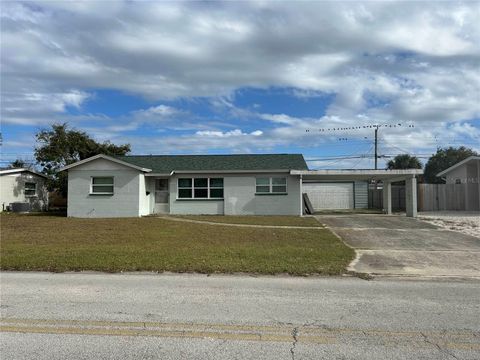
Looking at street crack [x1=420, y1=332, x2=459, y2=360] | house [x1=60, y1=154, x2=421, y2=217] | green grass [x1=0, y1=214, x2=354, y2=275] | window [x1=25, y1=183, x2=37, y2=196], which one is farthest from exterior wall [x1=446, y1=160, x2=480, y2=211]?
window [x1=25, y1=183, x2=37, y2=196]

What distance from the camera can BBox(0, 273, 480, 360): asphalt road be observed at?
191 inches

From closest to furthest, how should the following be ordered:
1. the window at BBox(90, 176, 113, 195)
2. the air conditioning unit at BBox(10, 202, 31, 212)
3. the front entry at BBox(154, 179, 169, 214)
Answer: the window at BBox(90, 176, 113, 195) < the front entry at BBox(154, 179, 169, 214) < the air conditioning unit at BBox(10, 202, 31, 212)

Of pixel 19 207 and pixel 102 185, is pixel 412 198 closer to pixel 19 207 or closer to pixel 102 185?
pixel 102 185

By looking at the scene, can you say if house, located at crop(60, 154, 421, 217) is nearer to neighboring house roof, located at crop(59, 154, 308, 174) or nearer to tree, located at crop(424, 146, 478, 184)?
neighboring house roof, located at crop(59, 154, 308, 174)

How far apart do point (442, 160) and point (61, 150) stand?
59554mm

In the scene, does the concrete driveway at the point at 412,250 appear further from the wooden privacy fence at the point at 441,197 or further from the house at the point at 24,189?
the house at the point at 24,189

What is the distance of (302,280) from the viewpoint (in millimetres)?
8906

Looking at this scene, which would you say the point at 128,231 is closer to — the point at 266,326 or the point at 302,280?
the point at 302,280

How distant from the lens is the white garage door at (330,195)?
3750 centimetres

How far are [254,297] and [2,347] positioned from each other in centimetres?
366

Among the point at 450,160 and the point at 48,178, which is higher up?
the point at 450,160

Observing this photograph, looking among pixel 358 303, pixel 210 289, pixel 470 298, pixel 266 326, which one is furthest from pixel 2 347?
pixel 470 298

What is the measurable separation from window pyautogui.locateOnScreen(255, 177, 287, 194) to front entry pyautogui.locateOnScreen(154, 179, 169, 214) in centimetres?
577

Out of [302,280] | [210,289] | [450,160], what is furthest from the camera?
[450,160]
